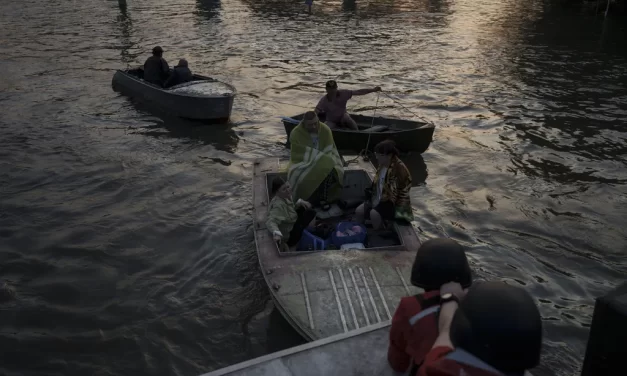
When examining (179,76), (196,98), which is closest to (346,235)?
(196,98)

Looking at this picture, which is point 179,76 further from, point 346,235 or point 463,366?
point 463,366

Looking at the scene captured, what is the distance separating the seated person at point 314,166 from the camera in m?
8.02

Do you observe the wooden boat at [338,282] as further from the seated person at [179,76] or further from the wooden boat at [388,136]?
the seated person at [179,76]

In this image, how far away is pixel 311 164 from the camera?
803 centimetres

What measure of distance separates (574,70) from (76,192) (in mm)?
16316

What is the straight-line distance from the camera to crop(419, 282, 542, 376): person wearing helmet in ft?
7.55

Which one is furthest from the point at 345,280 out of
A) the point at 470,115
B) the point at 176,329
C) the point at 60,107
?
the point at 60,107

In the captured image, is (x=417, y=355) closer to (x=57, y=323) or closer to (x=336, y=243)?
(x=336, y=243)

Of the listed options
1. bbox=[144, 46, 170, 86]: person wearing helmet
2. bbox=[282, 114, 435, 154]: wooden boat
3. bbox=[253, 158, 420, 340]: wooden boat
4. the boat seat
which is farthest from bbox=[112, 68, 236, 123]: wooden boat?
bbox=[253, 158, 420, 340]: wooden boat

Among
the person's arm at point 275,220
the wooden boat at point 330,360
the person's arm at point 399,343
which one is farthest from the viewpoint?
Answer: the person's arm at point 275,220

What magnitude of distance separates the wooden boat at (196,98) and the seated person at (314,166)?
→ 5.18 m

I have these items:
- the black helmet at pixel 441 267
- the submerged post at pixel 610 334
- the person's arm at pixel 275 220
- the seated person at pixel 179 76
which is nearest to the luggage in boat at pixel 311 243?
the person's arm at pixel 275 220

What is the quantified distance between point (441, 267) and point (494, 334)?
913mm

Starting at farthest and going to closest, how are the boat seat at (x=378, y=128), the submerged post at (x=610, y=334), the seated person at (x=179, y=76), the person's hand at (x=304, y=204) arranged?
the seated person at (x=179, y=76), the boat seat at (x=378, y=128), the person's hand at (x=304, y=204), the submerged post at (x=610, y=334)
